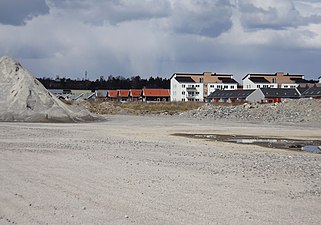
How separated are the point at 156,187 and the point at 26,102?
4343cm

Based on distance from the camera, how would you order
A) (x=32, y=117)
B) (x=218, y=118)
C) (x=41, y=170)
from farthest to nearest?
(x=218, y=118)
(x=32, y=117)
(x=41, y=170)

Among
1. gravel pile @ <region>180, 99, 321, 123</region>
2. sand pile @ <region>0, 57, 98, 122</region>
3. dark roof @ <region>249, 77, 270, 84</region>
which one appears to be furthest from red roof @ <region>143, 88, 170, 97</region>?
sand pile @ <region>0, 57, 98, 122</region>

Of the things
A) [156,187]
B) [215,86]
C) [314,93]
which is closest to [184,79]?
[215,86]

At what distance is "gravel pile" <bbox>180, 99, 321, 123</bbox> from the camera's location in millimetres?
62094

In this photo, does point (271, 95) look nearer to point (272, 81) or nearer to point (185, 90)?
point (272, 81)

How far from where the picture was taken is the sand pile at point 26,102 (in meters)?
53.8

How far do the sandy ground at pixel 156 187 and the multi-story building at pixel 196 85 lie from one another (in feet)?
479

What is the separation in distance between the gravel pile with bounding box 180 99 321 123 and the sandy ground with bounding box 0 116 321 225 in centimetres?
3968

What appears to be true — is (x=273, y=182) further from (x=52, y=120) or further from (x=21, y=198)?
(x=52, y=120)

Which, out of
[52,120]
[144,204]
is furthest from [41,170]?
[52,120]

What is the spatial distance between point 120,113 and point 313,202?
77483 mm

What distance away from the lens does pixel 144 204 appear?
11.6 meters

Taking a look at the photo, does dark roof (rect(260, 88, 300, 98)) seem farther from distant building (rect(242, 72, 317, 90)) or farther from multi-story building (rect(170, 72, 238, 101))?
multi-story building (rect(170, 72, 238, 101))

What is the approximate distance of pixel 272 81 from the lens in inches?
6816
